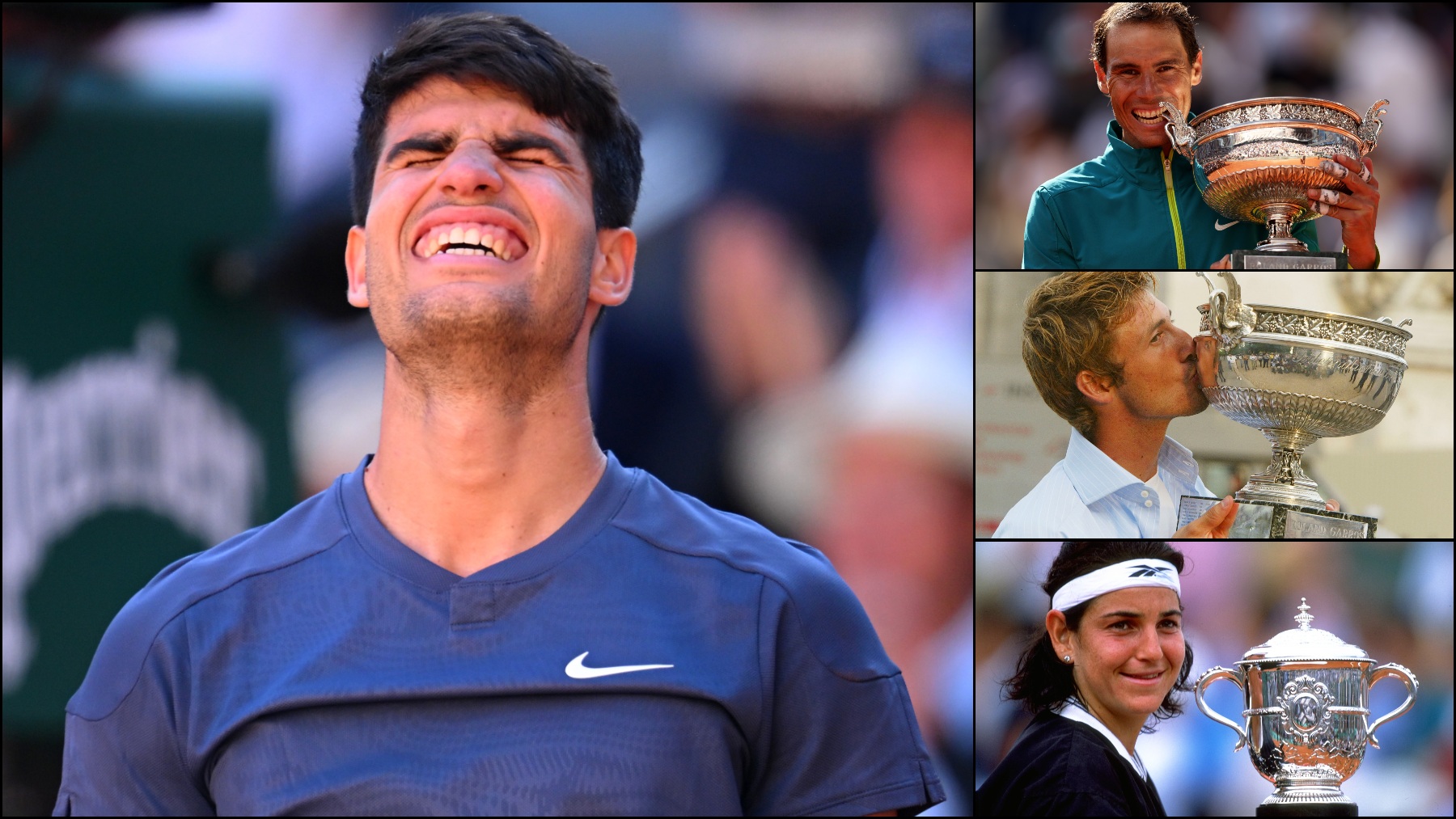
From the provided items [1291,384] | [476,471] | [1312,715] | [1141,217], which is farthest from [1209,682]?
[476,471]

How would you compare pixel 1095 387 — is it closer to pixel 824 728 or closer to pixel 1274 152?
pixel 1274 152

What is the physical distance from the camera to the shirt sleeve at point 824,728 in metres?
1.65

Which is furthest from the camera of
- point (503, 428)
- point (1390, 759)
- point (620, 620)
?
point (1390, 759)

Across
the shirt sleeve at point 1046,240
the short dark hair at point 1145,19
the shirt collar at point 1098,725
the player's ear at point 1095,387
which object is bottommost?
the shirt collar at point 1098,725

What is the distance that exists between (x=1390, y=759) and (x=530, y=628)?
1.93m

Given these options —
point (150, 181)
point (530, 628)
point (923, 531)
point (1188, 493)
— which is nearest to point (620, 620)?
point (530, 628)

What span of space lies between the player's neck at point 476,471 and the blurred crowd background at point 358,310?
1.01 m

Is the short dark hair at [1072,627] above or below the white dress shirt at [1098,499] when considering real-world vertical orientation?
below

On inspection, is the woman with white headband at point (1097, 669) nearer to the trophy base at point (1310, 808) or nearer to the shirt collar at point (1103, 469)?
the shirt collar at point (1103, 469)

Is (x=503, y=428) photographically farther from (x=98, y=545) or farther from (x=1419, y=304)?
(x=1419, y=304)

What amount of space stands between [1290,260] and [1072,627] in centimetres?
82

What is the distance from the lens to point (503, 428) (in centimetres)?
178

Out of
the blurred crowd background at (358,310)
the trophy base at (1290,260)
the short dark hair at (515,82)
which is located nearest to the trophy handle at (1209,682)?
the blurred crowd background at (358,310)

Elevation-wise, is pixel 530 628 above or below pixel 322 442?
below
